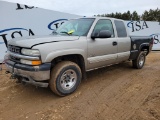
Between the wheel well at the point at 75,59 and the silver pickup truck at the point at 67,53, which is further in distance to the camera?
the wheel well at the point at 75,59

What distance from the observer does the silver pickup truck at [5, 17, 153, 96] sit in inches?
163

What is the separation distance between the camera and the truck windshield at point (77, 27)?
5.27 m

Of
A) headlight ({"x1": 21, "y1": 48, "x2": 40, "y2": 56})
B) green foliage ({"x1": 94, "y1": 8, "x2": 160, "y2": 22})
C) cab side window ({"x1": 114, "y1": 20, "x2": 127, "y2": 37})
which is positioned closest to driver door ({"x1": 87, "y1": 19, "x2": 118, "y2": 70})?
cab side window ({"x1": 114, "y1": 20, "x2": 127, "y2": 37})

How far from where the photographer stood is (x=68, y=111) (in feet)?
13.4

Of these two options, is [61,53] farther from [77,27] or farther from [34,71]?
[77,27]

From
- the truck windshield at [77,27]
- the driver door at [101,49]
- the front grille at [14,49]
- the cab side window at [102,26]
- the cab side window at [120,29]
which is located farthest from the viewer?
the cab side window at [120,29]

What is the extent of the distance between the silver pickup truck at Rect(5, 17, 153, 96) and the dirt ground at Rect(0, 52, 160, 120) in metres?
0.42

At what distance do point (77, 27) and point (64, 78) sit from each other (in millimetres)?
1609

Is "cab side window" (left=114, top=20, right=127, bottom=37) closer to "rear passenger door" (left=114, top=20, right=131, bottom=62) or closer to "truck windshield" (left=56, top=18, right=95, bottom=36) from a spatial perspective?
"rear passenger door" (left=114, top=20, right=131, bottom=62)

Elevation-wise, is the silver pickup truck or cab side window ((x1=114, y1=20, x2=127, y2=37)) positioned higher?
cab side window ((x1=114, y1=20, x2=127, y2=37))

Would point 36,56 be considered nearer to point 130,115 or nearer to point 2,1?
point 130,115

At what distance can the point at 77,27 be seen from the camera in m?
5.50

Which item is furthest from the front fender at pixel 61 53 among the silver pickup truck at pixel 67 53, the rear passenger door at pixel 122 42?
the rear passenger door at pixel 122 42

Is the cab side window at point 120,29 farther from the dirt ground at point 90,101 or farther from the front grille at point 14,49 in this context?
the front grille at point 14,49
